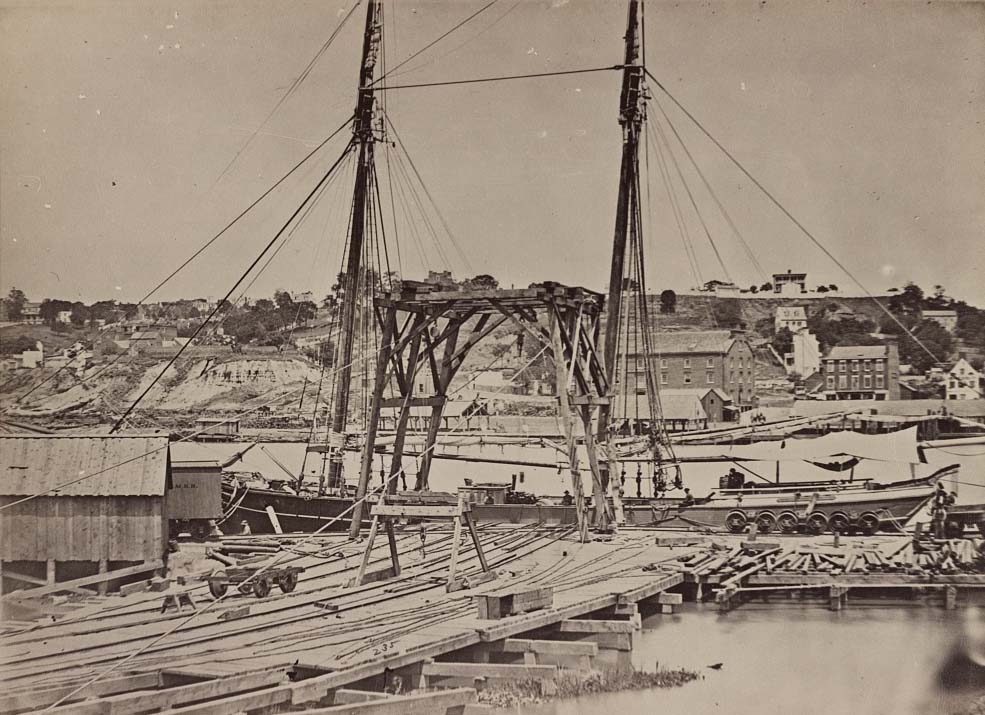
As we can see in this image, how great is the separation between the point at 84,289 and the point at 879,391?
97.3 ft

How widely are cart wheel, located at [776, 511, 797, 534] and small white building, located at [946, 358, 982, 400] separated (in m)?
6.39

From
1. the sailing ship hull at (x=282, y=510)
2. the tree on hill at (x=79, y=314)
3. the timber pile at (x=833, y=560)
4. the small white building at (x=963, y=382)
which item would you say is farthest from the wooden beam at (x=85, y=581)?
the small white building at (x=963, y=382)

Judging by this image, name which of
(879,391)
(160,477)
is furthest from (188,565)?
(879,391)

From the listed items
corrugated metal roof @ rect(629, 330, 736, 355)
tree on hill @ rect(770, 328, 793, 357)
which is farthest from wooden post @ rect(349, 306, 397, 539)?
corrugated metal roof @ rect(629, 330, 736, 355)

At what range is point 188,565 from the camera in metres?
16.9

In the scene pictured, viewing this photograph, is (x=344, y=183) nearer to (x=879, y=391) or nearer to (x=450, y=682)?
(x=450, y=682)

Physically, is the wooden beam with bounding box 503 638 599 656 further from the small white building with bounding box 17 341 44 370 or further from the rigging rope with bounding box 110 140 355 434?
the small white building with bounding box 17 341 44 370

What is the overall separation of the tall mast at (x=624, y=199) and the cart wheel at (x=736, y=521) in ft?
12.2

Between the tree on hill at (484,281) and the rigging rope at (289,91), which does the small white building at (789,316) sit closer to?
the tree on hill at (484,281)

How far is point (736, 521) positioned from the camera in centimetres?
2480

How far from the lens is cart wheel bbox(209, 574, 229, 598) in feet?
49.2

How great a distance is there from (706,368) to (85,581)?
41625mm

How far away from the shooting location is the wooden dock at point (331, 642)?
1162cm

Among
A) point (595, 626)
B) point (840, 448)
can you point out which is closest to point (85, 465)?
point (595, 626)
